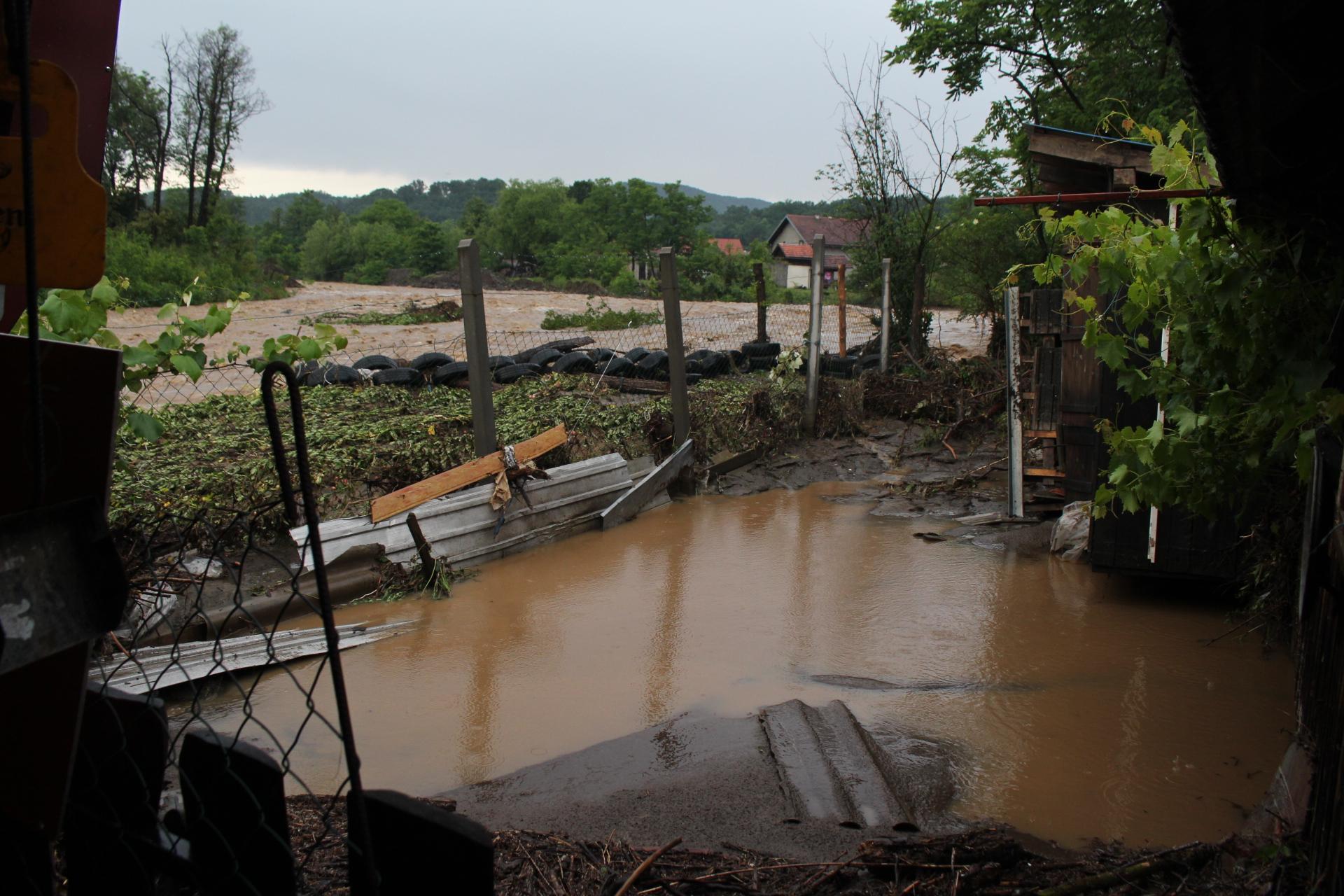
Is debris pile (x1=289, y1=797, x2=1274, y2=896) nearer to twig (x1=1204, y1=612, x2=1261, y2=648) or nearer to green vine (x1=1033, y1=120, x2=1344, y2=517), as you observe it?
green vine (x1=1033, y1=120, x2=1344, y2=517)

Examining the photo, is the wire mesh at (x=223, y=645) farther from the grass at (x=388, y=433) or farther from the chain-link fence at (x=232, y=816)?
the chain-link fence at (x=232, y=816)

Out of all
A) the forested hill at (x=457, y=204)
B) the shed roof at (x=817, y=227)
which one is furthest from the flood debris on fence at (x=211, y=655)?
the forested hill at (x=457, y=204)

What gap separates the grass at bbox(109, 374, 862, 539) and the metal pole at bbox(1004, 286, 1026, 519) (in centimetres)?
313

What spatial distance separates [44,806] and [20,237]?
86 centimetres

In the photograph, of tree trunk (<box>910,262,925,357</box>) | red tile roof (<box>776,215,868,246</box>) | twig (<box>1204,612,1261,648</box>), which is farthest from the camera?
red tile roof (<box>776,215,868,246</box>)

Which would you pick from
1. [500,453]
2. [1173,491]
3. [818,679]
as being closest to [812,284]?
[500,453]

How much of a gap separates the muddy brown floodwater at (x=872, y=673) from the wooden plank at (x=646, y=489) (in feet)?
2.47

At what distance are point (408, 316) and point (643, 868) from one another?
19053mm

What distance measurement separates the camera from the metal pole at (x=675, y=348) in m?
9.41

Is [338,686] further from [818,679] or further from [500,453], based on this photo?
[500,453]

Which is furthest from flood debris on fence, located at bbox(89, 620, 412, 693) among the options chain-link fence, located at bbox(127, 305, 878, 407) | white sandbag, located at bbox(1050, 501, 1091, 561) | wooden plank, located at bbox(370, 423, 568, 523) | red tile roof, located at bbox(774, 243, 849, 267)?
red tile roof, located at bbox(774, 243, 849, 267)

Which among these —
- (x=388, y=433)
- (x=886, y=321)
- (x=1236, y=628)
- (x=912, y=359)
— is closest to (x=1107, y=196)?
(x=1236, y=628)

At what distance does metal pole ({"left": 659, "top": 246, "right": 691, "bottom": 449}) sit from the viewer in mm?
9414

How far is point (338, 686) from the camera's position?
4.28 ft
